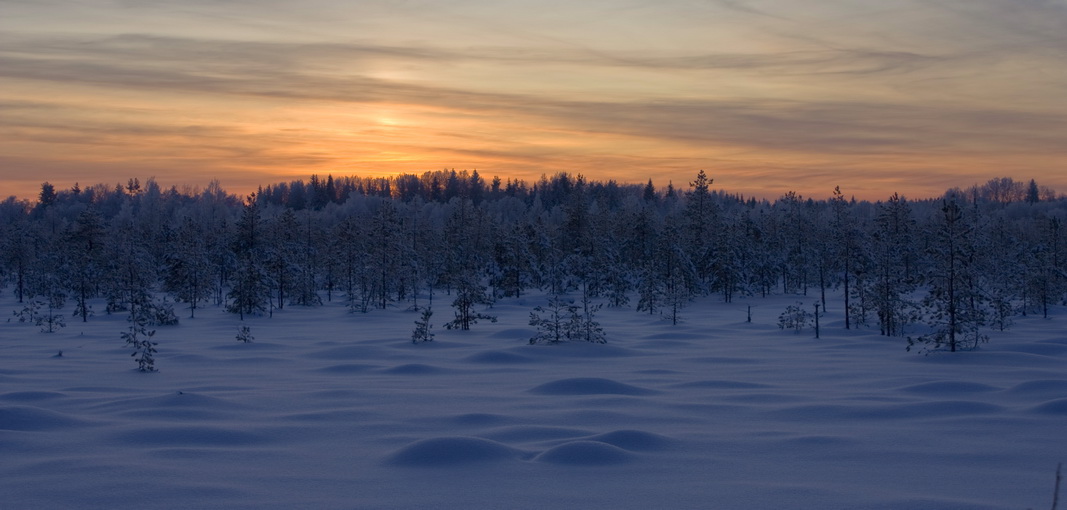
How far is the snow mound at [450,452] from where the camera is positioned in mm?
10867

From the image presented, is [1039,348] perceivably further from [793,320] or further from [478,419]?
[478,419]

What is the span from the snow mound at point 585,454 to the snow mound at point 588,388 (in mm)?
A: 6428

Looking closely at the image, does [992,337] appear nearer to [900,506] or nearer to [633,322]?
[633,322]

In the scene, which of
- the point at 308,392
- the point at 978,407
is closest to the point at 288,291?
the point at 308,392

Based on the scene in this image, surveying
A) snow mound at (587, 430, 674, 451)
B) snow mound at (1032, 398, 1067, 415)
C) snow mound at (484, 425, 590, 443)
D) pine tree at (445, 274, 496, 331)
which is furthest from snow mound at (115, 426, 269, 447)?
pine tree at (445, 274, 496, 331)

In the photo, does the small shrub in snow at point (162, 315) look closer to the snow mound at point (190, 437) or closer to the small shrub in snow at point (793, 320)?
the snow mound at point (190, 437)

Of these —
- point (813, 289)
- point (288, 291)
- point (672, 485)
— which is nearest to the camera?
point (672, 485)

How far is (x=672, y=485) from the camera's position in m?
9.76

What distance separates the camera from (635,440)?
11.9 metres

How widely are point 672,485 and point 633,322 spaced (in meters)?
31.3

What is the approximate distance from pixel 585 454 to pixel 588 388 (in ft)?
23.1

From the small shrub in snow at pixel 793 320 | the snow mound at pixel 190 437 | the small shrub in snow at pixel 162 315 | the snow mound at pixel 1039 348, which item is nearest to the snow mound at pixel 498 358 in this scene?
the snow mound at pixel 190 437

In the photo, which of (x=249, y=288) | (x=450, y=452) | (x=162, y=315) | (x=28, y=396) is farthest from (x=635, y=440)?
(x=249, y=288)

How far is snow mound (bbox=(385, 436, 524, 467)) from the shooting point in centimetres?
1087
